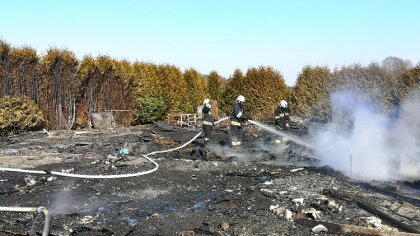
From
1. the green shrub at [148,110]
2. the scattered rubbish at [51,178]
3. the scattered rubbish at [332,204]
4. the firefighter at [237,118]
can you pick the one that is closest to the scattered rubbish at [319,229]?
the scattered rubbish at [332,204]

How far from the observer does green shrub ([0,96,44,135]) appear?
17.6m

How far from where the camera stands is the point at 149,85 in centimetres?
2578

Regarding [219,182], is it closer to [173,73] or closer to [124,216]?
[124,216]

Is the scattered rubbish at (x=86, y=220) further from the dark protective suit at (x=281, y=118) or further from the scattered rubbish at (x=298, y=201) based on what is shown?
the dark protective suit at (x=281, y=118)

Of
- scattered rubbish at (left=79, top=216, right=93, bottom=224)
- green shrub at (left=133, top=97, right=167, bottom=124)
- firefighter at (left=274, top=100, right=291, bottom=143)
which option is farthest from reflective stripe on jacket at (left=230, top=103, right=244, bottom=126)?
green shrub at (left=133, top=97, right=167, bottom=124)

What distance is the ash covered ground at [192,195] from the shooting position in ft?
19.6

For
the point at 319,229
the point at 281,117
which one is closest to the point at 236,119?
the point at 281,117

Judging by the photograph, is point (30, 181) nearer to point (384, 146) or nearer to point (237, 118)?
point (237, 118)

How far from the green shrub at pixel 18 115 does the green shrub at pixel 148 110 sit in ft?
22.1

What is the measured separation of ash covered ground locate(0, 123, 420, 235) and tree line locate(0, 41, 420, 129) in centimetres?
865

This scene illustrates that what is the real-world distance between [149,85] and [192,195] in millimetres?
18709

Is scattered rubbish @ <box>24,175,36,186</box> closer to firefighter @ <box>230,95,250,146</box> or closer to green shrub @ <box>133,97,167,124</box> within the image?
firefighter @ <box>230,95,250,146</box>

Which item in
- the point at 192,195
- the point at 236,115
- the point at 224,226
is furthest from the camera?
the point at 236,115

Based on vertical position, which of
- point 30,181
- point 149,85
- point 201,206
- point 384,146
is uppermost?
point 149,85
